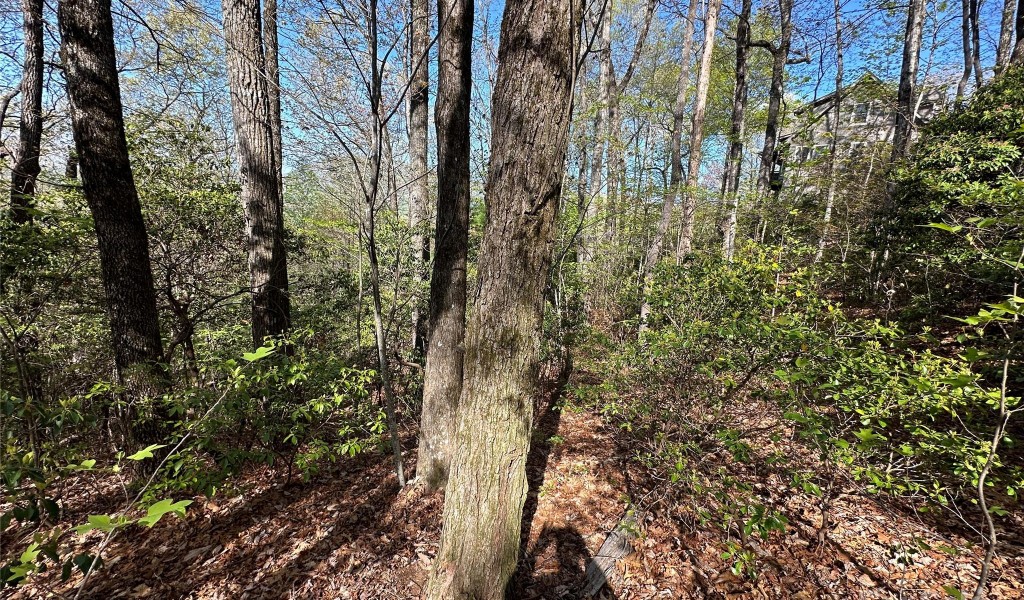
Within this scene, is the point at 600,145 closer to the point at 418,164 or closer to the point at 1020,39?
the point at 418,164

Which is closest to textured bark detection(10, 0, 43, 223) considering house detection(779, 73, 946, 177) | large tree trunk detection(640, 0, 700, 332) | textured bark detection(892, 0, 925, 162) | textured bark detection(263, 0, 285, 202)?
textured bark detection(263, 0, 285, 202)

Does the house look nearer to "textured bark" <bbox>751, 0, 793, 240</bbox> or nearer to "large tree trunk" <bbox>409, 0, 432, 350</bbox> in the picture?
"textured bark" <bbox>751, 0, 793, 240</bbox>

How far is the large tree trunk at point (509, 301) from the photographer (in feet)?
6.07

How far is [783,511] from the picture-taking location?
10.8ft

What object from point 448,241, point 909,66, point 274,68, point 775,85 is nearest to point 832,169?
point 909,66

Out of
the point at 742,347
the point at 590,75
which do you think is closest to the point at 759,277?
the point at 742,347

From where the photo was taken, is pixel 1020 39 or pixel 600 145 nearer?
pixel 1020 39

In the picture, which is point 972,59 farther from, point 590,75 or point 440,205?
point 440,205

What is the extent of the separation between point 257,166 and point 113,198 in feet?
3.85

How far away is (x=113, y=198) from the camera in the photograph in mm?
3076

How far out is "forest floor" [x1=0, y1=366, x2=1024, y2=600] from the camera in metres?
2.64

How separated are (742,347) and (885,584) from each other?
182cm

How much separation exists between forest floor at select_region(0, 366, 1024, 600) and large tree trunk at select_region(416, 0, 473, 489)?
666 millimetres

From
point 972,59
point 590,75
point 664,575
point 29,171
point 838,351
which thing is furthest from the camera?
point 590,75
